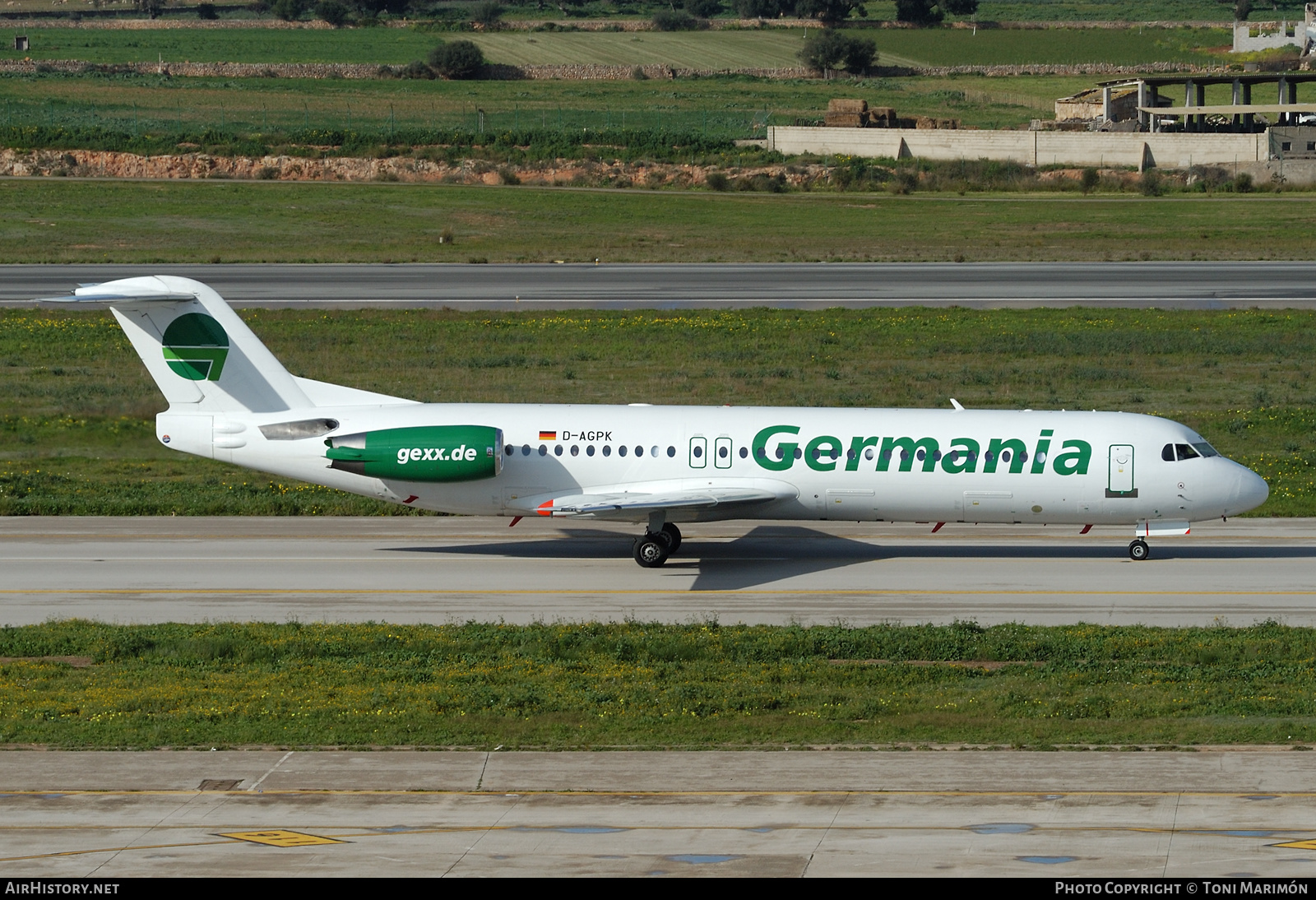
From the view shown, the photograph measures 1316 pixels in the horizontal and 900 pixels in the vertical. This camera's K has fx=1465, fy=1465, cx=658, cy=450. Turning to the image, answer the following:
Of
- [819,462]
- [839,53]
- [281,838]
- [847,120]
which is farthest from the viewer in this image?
[839,53]

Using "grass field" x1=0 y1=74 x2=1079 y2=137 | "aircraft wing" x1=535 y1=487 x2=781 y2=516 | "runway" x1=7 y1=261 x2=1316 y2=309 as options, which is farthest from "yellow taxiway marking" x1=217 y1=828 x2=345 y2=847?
"grass field" x1=0 y1=74 x2=1079 y2=137

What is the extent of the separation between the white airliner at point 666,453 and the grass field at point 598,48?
148m

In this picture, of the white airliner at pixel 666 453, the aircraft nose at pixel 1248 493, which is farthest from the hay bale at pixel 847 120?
the aircraft nose at pixel 1248 493

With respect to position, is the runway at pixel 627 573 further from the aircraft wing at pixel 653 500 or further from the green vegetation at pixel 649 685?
the green vegetation at pixel 649 685

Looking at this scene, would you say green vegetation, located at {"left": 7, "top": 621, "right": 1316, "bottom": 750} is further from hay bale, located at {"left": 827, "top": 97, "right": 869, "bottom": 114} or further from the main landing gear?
hay bale, located at {"left": 827, "top": 97, "right": 869, "bottom": 114}

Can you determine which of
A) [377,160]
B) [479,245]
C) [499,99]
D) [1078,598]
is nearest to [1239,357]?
[1078,598]

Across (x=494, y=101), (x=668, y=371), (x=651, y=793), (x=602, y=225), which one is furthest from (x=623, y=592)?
(x=494, y=101)

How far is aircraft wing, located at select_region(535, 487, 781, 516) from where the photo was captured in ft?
94.9

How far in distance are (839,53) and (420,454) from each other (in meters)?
154

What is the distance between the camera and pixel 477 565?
3042 cm

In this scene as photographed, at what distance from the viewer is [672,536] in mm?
30500

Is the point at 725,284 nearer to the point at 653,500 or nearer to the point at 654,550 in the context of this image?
the point at 654,550

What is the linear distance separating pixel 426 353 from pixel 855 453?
2435 cm

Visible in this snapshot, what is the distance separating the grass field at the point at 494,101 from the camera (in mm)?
127750
